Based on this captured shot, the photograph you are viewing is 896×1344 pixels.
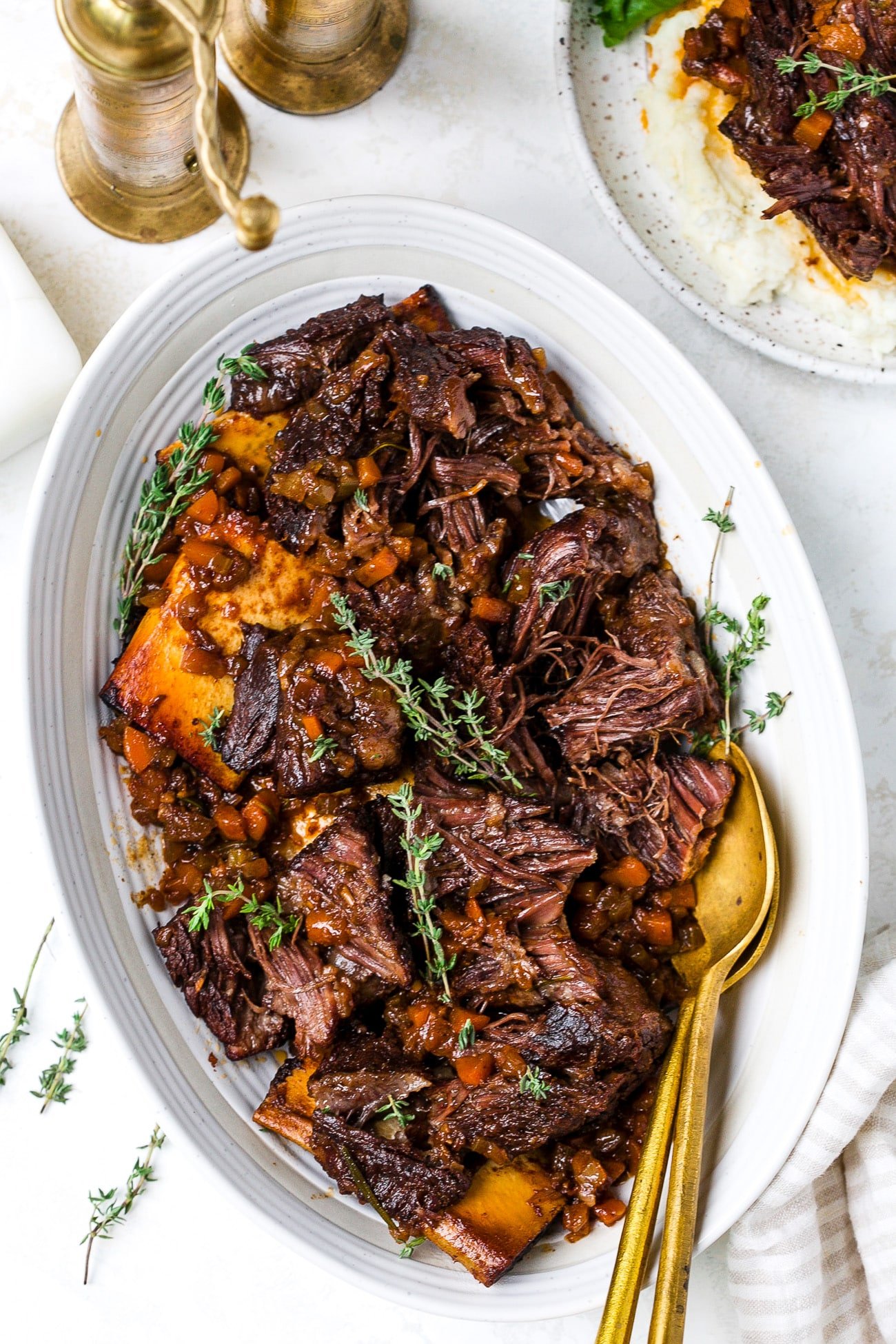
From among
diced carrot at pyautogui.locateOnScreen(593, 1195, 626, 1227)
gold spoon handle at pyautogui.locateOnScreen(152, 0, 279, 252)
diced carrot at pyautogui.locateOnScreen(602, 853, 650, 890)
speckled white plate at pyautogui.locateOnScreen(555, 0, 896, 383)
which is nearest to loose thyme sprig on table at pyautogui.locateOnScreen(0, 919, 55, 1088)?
diced carrot at pyautogui.locateOnScreen(602, 853, 650, 890)

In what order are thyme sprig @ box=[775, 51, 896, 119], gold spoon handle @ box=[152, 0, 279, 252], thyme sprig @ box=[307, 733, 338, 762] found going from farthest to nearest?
thyme sprig @ box=[775, 51, 896, 119]
thyme sprig @ box=[307, 733, 338, 762]
gold spoon handle @ box=[152, 0, 279, 252]

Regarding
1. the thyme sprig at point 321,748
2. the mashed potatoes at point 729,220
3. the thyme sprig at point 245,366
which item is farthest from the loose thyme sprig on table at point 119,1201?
the mashed potatoes at point 729,220

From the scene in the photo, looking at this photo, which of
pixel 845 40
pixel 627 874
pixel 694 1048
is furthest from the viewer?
pixel 845 40

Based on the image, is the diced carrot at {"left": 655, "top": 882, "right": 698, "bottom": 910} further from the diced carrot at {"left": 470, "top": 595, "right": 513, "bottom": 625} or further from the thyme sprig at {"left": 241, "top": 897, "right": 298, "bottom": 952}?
the thyme sprig at {"left": 241, "top": 897, "right": 298, "bottom": 952}

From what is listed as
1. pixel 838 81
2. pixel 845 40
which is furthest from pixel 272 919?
pixel 845 40

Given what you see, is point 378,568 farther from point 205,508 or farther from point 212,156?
point 212,156

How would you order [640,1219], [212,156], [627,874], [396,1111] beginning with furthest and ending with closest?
1. [627,874]
2. [396,1111]
3. [640,1219]
4. [212,156]
